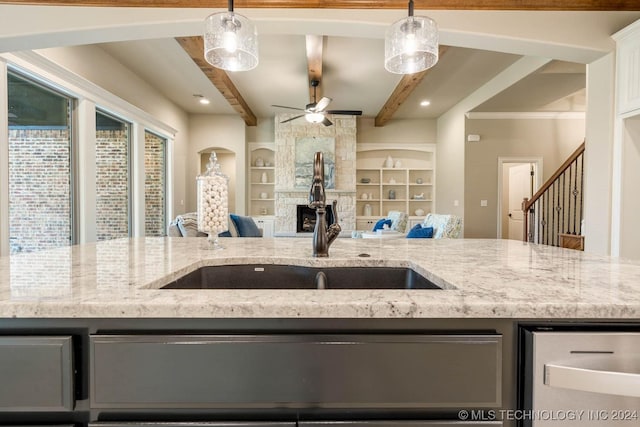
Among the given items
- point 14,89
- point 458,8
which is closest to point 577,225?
point 458,8

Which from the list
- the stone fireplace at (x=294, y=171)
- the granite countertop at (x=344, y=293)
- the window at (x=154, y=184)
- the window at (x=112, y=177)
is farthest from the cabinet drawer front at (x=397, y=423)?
the stone fireplace at (x=294, y=171)

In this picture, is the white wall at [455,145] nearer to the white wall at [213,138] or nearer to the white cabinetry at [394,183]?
the white cabinetry at [394,183]

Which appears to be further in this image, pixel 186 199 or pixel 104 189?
pixel 186 199

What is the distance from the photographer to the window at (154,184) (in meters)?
6.02

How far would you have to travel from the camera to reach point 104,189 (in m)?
4.76

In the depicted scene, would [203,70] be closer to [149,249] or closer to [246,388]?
[149,249]

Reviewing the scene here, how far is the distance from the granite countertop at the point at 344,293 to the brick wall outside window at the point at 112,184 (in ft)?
12.8

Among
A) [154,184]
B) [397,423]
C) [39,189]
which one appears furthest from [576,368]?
[154,184]

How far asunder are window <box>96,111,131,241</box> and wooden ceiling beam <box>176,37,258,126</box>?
1.47 metres

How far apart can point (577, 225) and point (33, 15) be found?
6646 millimetres

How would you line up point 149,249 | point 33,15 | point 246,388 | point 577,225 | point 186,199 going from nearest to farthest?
point 246,388, point 149,249, point 33,15, point 577,225, point 186,199

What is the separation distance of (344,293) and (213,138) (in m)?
7.53

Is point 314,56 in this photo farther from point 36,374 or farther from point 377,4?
point 36,374

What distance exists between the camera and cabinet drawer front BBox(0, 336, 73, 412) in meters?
0.67
